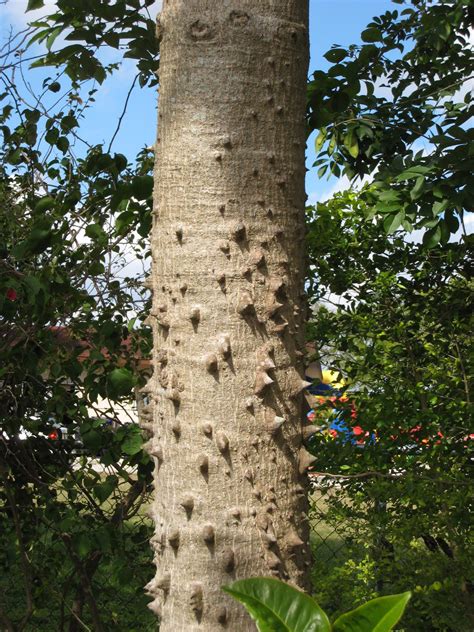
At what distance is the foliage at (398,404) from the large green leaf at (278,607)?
2.15 m

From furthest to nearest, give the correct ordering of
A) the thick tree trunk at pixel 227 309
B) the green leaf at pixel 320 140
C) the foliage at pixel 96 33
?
the green leaf at pixel 320 140, the foliage at pixel 96 33, the thick tree trunk at pixel 227 309

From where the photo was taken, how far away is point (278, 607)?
53.8 inches

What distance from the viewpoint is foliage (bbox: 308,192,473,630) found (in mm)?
3635

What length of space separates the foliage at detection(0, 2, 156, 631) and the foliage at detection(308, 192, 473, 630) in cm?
92

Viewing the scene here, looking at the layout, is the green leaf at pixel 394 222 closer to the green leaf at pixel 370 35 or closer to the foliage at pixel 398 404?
the foliage at pixel 398 404

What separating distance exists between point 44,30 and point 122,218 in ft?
2.78

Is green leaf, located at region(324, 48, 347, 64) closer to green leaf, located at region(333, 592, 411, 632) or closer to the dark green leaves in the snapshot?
the dark green leaves

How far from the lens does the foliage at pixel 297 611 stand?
1335 millimetres

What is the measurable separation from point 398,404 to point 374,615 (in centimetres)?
263

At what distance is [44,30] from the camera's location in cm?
326

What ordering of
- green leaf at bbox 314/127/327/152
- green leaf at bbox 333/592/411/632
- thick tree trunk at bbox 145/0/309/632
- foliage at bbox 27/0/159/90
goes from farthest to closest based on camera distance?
green leaf at bbox 314/127/327/152, foliage at bbox 27/0/159/90, thick tree trunk at bbox 145/0/309/632, green leaf at bbox 333/592/411/632

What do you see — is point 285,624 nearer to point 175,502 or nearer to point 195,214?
point 175,502

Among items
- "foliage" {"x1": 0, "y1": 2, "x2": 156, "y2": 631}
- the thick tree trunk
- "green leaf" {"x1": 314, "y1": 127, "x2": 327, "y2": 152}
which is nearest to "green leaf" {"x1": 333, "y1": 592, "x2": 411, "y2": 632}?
the thick tree trunk

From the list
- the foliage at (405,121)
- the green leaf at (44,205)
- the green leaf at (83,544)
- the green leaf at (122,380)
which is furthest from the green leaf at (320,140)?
the green leaf at (83,544)
